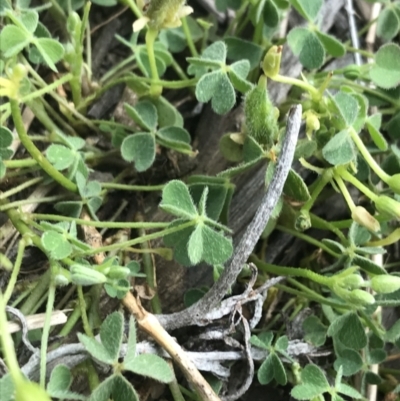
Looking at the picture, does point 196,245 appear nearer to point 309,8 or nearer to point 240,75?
point 240,75

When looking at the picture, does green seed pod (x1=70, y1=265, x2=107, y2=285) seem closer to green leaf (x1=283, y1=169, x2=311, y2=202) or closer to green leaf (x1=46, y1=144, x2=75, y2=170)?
green leaf (x1=46, y1=144, x2=75, y2=170)

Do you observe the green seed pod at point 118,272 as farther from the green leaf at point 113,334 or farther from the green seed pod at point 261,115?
the green seed pod at point 261,115

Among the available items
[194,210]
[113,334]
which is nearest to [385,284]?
[194,210]

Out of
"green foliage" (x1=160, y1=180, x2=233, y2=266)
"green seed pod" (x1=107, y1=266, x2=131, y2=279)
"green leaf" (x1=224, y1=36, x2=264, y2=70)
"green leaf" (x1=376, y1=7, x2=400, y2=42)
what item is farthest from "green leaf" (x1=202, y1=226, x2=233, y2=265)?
"green leaf" (x1=376, y1=7, x2=400, y2=42)

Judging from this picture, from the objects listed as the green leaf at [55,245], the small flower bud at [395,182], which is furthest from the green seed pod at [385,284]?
the green leaf at [55,245]

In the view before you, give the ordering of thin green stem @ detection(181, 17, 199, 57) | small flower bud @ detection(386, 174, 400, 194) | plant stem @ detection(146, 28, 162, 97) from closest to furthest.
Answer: small flower bud @ detection(386, 174, 400, 194)
plant stem @ detection(146, 28, 162, 97)
thin green stem @ detection(181, 17, 199, 57)

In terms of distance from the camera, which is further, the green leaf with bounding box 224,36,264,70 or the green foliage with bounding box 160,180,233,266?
the green leaf with bounding box 224,36,264,70

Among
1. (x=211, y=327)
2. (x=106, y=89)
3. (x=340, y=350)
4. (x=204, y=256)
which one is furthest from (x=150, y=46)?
(x=340, y=350)
